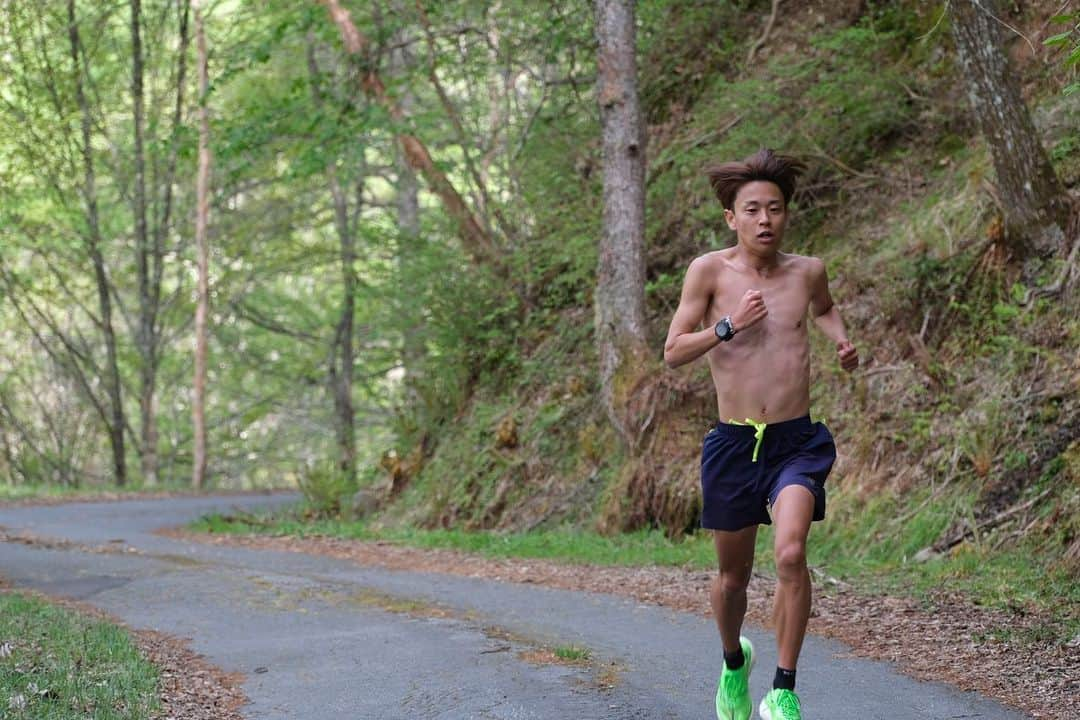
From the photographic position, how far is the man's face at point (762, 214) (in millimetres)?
5105

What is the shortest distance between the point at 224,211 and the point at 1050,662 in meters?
24.3

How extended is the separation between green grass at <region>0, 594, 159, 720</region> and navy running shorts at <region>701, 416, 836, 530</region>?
2702mm

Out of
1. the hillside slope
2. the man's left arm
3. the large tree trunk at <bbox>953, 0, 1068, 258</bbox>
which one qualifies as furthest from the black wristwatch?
the large tree trunk at <bbox>953, 0, 1068, 258</bbox>

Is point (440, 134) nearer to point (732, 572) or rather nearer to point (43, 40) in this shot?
point (43, 40)

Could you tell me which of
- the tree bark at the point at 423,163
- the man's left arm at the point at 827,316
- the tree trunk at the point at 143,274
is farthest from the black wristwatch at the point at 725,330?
the tree trunk at the point at 143,274

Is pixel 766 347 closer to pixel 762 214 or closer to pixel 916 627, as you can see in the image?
pixel 762 214

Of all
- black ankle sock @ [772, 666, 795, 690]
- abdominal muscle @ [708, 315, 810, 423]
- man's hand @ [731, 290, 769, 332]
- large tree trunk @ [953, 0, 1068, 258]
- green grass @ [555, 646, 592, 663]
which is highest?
large tree trunk @ [953, 0, 1068, 258]

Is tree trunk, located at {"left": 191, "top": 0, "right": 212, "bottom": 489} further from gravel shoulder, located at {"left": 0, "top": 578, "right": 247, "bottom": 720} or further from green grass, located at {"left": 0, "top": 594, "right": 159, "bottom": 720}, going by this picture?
gravel shoulder, located at {"left": 0, "top": 578, "right": 247, "bottom": 720}

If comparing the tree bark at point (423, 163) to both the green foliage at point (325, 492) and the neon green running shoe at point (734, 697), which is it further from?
the neon green running shoe at point (734, 697)

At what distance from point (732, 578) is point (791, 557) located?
504 millimetres

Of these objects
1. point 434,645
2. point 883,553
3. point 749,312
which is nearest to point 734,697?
point 749,312

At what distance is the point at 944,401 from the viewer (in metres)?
11.0

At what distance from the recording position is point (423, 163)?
19953 millimetres

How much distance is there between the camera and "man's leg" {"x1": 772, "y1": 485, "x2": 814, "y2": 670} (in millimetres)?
4742
